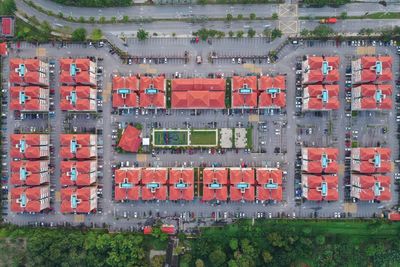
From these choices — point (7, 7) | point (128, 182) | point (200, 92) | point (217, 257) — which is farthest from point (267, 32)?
point (7, 7)

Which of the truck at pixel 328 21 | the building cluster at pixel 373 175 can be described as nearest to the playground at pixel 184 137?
the building cluster at pixel 373 175

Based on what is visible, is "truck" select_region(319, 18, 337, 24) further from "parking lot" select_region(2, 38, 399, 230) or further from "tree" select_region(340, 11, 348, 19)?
"parking lot" select_region(2, 38, 399, 230)

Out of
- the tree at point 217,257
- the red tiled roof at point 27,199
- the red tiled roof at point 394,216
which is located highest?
the red tiled roof at point 27,199

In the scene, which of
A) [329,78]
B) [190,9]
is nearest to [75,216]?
[190,9]

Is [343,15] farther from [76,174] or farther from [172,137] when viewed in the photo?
[76,174]

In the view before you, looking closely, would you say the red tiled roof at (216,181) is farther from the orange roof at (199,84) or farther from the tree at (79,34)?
the tree at (79,34)

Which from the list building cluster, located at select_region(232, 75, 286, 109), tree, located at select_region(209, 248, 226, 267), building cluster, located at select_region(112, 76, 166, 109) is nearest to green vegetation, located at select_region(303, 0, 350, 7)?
building cluster, located at select_region(232, 75, 286, 109)
